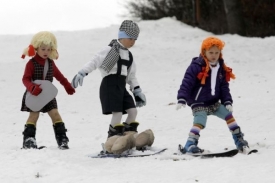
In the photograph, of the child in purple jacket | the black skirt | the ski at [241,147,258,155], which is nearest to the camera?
the ski at [241,147,258,155]

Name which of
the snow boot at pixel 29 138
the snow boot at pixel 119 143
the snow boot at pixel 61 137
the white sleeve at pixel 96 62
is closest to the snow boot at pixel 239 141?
the snow boot at pixel 119 143

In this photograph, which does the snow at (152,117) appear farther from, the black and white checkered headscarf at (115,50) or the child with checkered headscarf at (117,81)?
the black and white checkered headscarf at (115,50)

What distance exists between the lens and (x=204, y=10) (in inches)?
1117

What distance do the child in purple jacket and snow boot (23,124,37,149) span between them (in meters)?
1.83

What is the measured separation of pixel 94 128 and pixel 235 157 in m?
4.09

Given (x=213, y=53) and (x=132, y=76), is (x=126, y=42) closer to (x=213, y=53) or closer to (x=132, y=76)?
(x=132, y=76)

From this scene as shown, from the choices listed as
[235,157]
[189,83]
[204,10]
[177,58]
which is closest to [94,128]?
[189,83]

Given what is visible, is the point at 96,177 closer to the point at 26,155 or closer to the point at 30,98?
the point at 26,155

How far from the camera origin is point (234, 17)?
71.9 feet

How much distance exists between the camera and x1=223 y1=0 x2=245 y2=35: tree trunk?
21672mm

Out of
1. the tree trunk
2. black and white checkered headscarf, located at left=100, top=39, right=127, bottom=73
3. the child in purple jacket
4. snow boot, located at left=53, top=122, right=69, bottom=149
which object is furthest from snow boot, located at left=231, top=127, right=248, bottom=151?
the tree trunk

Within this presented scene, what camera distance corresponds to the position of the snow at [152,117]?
5539 mm

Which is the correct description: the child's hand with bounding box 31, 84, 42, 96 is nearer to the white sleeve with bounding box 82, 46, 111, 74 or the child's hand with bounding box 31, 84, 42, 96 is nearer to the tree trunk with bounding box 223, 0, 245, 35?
the white sleeve with bounding box 82, 46, 111, 74

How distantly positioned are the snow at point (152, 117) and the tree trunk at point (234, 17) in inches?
60.0
